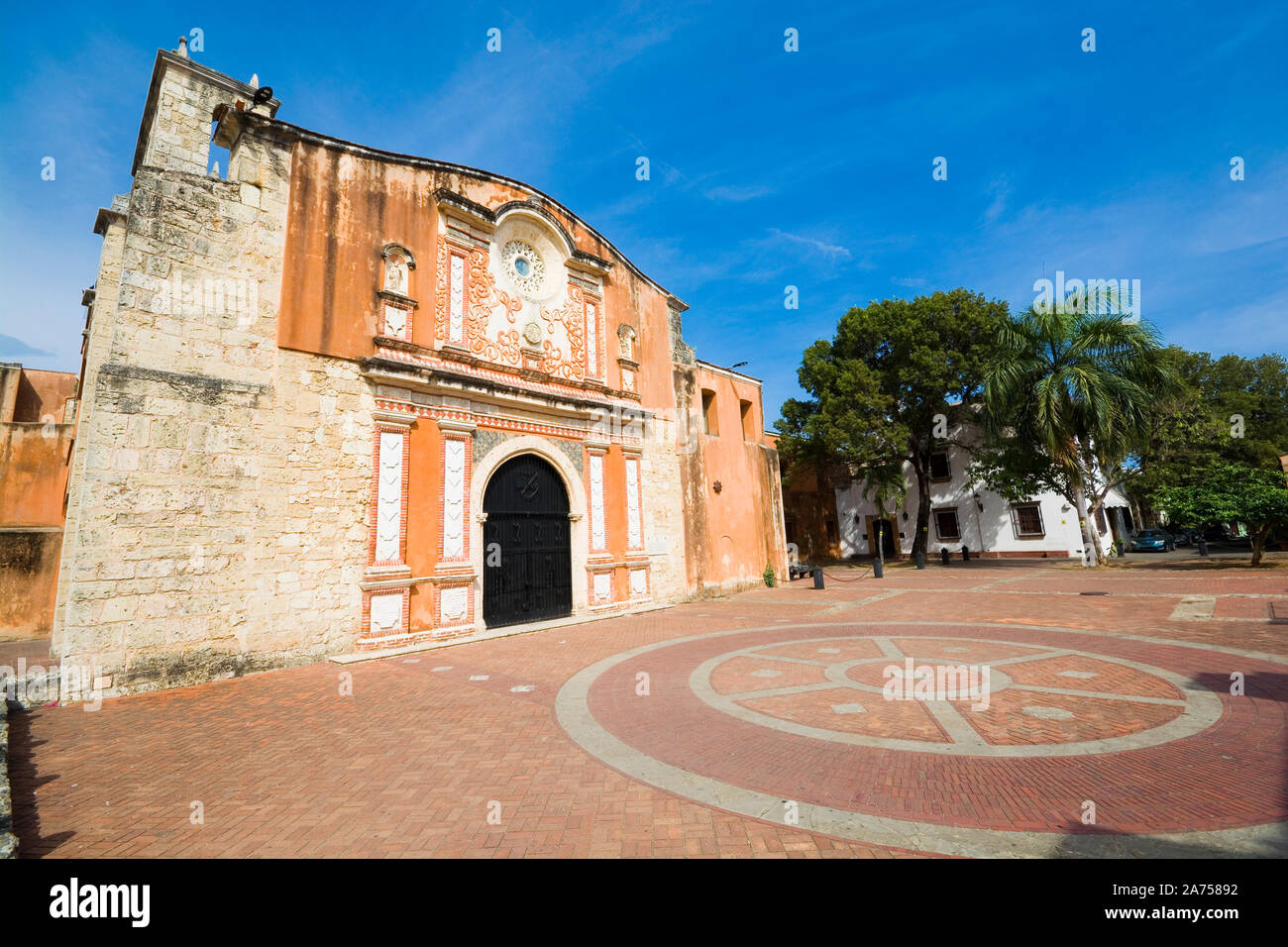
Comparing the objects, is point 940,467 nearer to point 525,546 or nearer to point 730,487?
point 730,487

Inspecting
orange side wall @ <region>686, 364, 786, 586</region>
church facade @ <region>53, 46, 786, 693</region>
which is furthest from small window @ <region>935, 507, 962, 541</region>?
church facade @ <region>53, 46, 786, 693</region>

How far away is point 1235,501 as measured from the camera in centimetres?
1609

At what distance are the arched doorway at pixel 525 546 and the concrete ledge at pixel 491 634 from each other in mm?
460

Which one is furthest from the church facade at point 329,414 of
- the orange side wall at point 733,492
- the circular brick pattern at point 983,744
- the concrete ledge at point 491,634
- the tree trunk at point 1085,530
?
the tree trunk at point 1085,530

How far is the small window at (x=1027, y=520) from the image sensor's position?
27.8 m

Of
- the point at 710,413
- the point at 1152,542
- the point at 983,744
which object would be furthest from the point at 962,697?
the point at 1152,542

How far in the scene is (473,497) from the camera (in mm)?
11875

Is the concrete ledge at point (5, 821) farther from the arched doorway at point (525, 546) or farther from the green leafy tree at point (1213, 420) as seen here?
the green leafy tree at point (1213, 420)

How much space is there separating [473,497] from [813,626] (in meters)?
7.99

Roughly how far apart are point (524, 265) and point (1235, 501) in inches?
881

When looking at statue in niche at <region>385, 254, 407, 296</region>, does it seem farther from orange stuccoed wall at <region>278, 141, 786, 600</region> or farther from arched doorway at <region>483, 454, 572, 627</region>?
arched doorway at <region>483, 454, 572, 627</region>

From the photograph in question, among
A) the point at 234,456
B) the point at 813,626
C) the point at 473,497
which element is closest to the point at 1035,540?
the point at 813,626

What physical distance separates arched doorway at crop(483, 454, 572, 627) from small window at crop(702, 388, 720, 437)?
7.16 metres

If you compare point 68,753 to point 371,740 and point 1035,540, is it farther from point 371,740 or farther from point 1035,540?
point 1035,540
